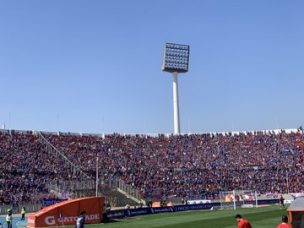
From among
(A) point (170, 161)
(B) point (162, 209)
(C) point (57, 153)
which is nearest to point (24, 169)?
(C) point (57, 153)

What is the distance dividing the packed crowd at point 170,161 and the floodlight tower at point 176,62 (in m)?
6.99

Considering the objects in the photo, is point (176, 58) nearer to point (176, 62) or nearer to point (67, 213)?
point (176, 62)

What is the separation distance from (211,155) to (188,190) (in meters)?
13.3

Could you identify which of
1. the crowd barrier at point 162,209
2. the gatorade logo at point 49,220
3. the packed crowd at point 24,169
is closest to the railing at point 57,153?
the packed crowd at point 24,169

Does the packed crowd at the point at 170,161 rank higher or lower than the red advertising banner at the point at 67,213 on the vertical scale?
higher

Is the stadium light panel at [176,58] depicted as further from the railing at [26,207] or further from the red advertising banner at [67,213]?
the red advertising banner at [67,213]

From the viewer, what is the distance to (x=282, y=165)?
80.9 m

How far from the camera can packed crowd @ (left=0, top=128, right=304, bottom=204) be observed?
65.0 m

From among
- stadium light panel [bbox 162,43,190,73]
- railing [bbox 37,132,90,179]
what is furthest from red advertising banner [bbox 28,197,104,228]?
stadium light panel [bbox 162,43,190,73]

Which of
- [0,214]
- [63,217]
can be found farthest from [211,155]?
[63,217]

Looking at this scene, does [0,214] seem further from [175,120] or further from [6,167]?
[175,120]

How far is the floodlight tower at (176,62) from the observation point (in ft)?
319

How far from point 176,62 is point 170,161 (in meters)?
25.5

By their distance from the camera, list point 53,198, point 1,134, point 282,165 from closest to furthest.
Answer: point 53,198
point 1,134
point 282,165
